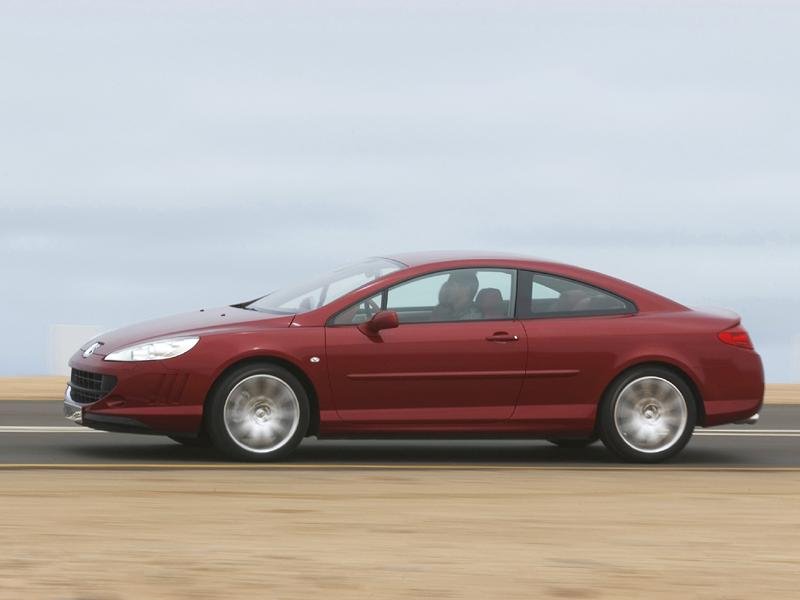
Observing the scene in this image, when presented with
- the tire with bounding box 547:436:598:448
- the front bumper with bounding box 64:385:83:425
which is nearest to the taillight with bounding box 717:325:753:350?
the tire with bounding box 547:436:598:448

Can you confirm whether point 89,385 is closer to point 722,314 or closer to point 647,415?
point 647,415

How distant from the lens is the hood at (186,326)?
38.5 ft

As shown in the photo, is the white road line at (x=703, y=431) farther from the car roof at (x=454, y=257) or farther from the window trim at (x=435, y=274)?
the car roof at (x=454, y=257)

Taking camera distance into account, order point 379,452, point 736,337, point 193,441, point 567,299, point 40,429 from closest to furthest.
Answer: point 567,299
point 736,337
point 193,441
point 379,452
point 40,429

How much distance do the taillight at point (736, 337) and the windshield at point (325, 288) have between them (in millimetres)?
2439

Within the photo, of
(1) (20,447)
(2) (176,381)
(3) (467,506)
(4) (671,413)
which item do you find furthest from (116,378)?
(4) (671,413)

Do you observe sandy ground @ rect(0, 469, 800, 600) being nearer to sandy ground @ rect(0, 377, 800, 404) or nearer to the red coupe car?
the red coupe car

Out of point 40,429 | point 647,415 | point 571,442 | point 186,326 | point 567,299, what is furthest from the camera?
point 40,429

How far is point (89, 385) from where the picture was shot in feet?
39.2

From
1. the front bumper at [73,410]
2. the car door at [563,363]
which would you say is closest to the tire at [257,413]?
the front bumper at [73,410]

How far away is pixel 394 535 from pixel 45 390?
12.6m

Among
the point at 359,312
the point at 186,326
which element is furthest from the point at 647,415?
the point at 186,326

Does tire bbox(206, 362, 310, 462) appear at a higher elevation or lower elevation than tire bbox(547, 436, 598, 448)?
higher

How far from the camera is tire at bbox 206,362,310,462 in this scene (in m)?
11.6
